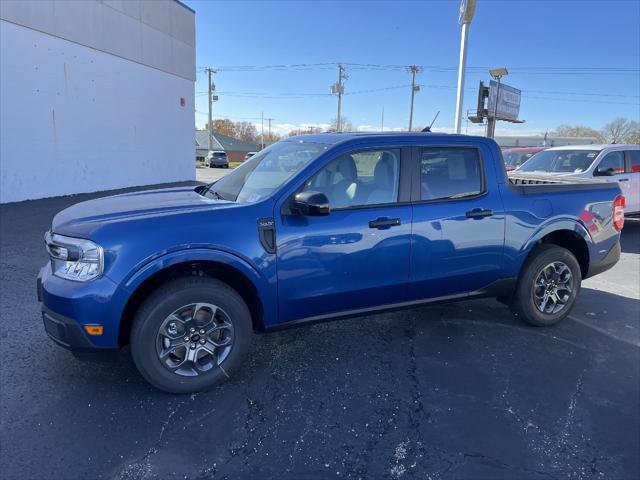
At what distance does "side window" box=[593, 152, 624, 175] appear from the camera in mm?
8977

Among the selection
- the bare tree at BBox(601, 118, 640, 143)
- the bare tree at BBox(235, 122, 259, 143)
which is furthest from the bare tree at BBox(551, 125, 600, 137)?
the bare tree at BBox(235, 122, 259, 143)

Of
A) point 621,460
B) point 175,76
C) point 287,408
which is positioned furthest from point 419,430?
point 175,76

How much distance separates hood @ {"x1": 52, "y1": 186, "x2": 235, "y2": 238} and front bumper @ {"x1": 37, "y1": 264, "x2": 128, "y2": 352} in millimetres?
346

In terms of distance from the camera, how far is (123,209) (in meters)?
3.27

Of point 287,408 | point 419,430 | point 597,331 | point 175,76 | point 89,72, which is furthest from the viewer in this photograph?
point 175,76

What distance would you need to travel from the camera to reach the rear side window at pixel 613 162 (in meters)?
9.02

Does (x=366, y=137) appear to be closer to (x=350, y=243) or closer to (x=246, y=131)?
(x=350, y=243)

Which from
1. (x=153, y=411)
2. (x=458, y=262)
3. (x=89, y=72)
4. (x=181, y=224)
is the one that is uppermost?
(x=89, y=72)

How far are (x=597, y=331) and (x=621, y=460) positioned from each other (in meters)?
2.18

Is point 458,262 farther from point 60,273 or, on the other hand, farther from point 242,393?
point 60,273

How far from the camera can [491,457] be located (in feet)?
8.38

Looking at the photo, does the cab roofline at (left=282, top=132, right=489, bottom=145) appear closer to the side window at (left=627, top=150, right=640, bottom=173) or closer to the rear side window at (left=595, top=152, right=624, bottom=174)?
the rear side window at (left=595, top=152, right=624, bottom=174)

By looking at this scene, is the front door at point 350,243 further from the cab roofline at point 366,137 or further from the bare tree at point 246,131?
the bare tree at point 246,131

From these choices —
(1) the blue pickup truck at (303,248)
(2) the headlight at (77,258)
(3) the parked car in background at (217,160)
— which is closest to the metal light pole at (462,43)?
(1) the blue pickup truck at (303,248)
